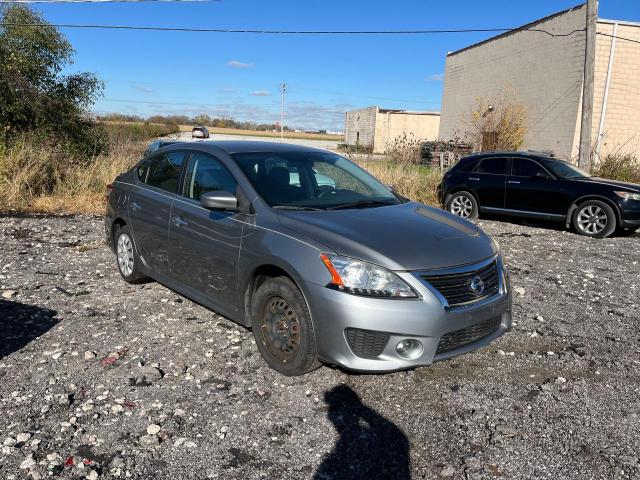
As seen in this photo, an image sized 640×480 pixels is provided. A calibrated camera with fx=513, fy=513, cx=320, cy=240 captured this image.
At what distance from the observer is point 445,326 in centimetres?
324

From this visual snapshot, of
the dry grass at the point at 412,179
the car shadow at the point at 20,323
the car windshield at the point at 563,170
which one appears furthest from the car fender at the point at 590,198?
the car shadow at the point at 20,323

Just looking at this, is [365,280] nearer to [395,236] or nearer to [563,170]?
[395,236]

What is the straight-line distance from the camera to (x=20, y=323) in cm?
462

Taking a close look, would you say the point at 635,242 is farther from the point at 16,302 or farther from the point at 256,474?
the point at 16,302

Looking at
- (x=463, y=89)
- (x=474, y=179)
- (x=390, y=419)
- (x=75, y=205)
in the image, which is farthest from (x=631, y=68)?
(x=390, y=419)

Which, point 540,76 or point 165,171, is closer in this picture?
point 165,171

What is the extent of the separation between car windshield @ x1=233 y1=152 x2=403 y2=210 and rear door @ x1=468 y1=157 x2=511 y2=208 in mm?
6490

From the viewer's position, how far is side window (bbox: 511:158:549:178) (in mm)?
10234

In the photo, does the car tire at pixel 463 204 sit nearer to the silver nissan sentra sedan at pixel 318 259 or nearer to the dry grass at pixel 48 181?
the silver nissan sentra sedan at pixel 318 259

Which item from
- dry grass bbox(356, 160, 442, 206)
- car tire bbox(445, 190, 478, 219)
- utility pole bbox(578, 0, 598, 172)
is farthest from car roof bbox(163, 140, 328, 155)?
utility pole bbox(578, 0, 598, 172)

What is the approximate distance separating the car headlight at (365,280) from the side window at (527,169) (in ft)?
26.7

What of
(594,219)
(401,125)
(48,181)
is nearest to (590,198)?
(594,219)

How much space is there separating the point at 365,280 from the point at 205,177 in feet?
6.62

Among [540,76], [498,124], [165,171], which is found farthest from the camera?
[498,124]
